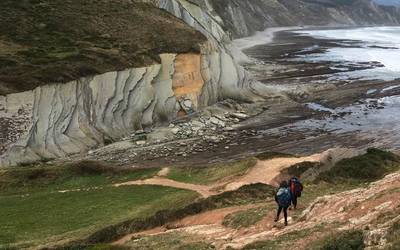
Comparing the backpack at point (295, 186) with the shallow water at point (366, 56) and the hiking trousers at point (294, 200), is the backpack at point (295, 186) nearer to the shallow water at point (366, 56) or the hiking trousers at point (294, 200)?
the hiking trousers at point (294, 200)

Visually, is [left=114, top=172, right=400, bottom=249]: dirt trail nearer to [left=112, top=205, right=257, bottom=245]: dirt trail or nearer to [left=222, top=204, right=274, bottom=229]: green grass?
[left=222, top=204, right=274, bottom=229]: green grass

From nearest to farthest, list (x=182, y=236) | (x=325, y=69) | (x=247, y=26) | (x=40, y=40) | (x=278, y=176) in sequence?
(x=182, y=236) → (x=278, y=176) → (x=40, y=40) → (x=325, y=69) → (x=247, y=26)

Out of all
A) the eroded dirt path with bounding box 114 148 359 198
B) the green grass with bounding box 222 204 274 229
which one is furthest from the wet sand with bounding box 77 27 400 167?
the green grass with bounding box 222 204 274 229

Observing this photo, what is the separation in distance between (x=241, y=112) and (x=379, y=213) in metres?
50.6

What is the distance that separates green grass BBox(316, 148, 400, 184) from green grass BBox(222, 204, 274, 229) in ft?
31.0

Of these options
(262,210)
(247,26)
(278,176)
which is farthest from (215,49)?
(247,26)

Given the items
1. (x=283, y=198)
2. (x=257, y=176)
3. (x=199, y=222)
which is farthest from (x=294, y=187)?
(x=257, y=176)

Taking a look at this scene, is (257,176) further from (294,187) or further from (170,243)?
(170,243)

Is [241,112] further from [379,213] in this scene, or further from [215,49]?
[379,213]

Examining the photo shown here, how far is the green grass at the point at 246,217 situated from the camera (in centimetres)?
2400

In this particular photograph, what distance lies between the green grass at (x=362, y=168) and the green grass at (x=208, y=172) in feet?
22.2

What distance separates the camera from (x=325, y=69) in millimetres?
101812

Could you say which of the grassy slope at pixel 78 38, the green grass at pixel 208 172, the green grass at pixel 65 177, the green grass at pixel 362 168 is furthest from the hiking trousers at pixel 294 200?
the grassy slope at pixel 78 38

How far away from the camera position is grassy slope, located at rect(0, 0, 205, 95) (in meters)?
56.8
